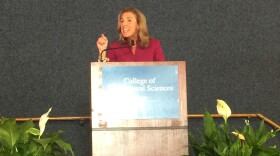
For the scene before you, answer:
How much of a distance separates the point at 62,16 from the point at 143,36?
1.27m

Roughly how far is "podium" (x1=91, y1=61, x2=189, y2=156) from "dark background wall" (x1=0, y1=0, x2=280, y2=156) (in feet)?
5.64

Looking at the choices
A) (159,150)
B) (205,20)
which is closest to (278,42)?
(205,20)

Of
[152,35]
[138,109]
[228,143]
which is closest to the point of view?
[138,109]

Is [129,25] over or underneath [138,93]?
over

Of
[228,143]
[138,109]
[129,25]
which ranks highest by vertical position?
[129,25]

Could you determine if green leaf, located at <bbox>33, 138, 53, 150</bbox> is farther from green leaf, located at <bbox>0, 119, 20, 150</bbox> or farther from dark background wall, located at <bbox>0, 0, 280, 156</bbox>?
dark background wall, located at <bbox>0, 0, 280, 156</bbox>

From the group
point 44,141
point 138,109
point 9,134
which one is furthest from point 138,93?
point 9,134

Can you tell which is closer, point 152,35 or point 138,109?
point 138,109

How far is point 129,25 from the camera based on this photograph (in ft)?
10.7

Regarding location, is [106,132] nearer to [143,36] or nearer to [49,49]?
[143,36]

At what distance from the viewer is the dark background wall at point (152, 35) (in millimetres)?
4281

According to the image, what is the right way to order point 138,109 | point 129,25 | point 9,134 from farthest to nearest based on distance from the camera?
point 129,25, point 138,109, point 9,134

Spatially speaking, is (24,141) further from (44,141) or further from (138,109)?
(138,109)

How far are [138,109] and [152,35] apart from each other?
6.38 feet
